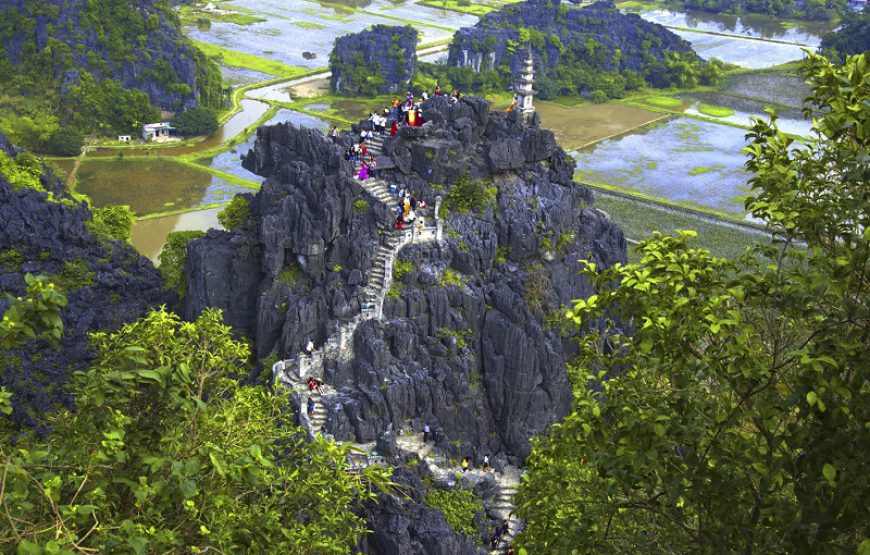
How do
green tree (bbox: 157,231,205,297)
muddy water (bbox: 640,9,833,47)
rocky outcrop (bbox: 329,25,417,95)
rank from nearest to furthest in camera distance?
green tree (bbox: 157,231,205,297), rocky outcrop (bbox: 329,25,417,95), muddy water (bbox: 640,9,833,47)

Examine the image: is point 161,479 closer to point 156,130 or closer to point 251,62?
point 156,130

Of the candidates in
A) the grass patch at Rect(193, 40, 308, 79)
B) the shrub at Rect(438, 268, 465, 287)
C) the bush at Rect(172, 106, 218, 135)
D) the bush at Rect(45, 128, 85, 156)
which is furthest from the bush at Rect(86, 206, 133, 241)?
the grass patch at Rect(193, 40, 308, 79)

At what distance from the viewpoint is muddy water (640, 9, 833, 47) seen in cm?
13188

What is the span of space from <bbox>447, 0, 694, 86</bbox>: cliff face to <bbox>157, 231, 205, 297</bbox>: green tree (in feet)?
210

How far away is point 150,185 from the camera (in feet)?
222

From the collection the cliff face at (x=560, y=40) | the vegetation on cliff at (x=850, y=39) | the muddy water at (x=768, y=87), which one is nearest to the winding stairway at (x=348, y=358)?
the cliff face at (x=560, y=40)

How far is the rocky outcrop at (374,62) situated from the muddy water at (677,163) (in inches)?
966

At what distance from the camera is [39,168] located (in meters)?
49.1

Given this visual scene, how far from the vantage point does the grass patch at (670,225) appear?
58.3 metres

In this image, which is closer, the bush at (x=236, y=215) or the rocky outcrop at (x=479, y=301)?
the rocky outcrop at (x=479, y=301)

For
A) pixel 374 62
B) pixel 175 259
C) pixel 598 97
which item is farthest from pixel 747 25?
pixel 175 259

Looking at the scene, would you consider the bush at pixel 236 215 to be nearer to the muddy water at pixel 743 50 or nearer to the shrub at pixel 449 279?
the shrub at pixel 449 279

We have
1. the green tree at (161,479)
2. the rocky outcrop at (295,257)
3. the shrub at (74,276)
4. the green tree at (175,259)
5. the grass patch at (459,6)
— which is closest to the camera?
the green tree at (161,479)

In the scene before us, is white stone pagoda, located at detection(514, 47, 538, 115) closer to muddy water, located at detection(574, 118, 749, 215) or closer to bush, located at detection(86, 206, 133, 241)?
bush, located at detection(86, 206, 133, 241)
